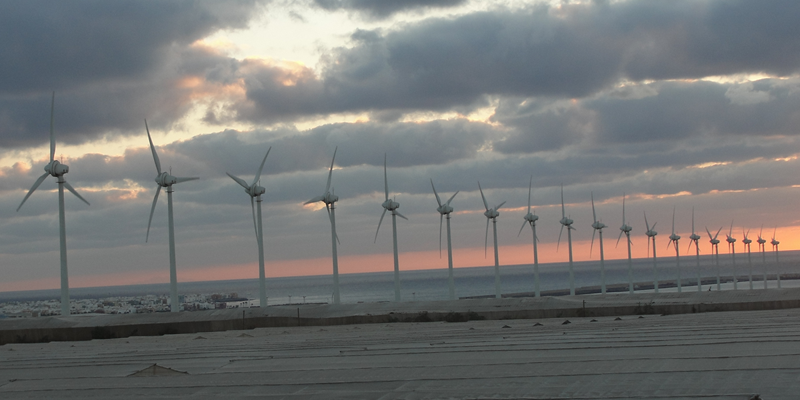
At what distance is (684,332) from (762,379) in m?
12.8

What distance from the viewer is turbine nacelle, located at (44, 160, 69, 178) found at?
68250 mm

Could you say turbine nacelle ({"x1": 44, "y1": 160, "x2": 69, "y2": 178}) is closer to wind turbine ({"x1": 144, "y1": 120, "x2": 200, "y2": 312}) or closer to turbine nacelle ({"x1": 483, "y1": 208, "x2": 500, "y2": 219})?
wind turbine ({"x1": 144, "y1": 120, "x2": 200, "y2": 312})

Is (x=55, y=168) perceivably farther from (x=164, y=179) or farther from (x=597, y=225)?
(x=597, y=225)

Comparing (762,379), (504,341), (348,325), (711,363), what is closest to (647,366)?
(711,363)

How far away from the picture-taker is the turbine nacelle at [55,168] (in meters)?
68.2

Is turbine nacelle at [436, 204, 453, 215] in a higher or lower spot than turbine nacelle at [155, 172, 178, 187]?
lower

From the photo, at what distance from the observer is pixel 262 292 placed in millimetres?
72812

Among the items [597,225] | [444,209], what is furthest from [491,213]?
[597,225]

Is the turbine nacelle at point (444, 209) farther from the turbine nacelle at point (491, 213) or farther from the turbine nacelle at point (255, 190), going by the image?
the turbine nacelle at point (255, 190)

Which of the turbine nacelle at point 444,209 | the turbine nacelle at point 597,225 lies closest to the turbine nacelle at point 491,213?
the turbine nacelle at point 444,209

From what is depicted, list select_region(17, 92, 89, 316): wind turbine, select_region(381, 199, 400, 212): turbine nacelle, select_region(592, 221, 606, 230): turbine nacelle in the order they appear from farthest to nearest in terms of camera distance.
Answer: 1. select_region(592, 221, 606, 230): turbine nacelle
2. select_region(381, 199, 400, 212): turbine nacelle
3. select_region(17, 92, 89, 316): wind turbine

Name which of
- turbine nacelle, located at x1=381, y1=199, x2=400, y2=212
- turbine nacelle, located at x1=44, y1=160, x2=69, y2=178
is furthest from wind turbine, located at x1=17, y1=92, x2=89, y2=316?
turbine nacelle, located at x1=381, y1=199, x2=400, y2=212

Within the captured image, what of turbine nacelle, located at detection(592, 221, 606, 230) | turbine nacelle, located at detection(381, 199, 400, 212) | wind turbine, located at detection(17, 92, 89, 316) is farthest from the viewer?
turbine nacelle, located at detection(592, 221, 606, 230)

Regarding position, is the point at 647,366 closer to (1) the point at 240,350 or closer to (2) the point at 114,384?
(2) the point at 114,384
